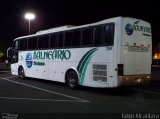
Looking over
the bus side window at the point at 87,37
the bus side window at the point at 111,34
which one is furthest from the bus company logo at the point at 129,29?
the bus side window at the point at 87,37

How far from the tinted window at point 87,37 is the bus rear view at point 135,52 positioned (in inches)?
78.5

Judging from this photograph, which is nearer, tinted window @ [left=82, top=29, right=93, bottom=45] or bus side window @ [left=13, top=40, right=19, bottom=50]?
tinted window @ [left=82, top=29, right=93, bottom=45]

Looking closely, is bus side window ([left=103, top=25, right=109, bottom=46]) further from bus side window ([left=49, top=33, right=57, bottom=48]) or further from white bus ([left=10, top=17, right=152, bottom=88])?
bus side window ([left=49, top=33, right=57, bottom=48])

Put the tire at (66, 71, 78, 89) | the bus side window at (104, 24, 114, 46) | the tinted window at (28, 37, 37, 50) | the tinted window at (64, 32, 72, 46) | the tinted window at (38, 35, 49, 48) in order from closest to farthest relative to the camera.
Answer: the bus side window at (104, 24, 114, 46), the tire at (66, 71, 78, 89), the tinted window at (64, 32, 72, 46), the tinted window at (38, 35, 49, 48), the tinted window at (28, 37, 37, 50)

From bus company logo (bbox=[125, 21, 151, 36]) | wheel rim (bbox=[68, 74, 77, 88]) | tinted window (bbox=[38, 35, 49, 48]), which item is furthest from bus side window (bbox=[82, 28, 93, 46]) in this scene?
tinted window (bbox=[38, 35, 49, 48])

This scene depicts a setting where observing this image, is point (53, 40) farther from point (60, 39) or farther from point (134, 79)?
point (134, 79)

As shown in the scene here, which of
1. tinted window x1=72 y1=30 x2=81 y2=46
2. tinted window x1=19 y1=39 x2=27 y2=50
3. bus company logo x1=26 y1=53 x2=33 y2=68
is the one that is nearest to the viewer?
tinted window x1=72 y1=30 x2=81 y2=46

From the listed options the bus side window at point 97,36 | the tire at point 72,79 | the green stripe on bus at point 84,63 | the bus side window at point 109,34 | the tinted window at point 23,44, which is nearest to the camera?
the bus side window at point 109,34

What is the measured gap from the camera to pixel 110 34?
41.2 ft

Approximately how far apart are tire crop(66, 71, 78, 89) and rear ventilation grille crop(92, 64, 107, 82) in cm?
158

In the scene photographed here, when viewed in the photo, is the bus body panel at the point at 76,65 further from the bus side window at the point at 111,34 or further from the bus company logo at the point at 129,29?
the bus company logo at the point at 129,29

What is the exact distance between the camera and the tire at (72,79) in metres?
14.6

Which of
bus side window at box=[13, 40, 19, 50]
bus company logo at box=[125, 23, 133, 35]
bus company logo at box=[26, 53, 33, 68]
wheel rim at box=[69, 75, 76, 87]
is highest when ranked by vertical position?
bus company logo at box=[125, 23, 133, 35]

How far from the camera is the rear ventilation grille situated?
1272cm
